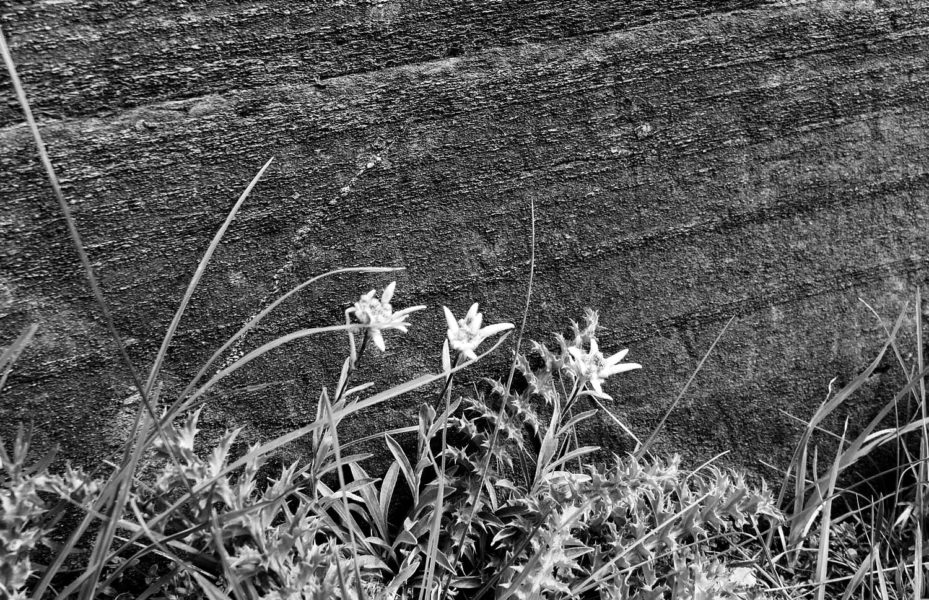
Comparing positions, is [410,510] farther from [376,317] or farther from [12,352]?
[12,352]

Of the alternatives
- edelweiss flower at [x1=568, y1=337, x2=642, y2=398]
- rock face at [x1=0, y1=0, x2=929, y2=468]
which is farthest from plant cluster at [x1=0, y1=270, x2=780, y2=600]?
rock face at [x1=0, y1=0, x2=929, y2=468]

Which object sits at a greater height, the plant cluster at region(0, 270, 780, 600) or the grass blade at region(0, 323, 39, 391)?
the grass blade at region(0, 323, 39, 391)

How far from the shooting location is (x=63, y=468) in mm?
1519

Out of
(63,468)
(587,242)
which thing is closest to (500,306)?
(587,242)

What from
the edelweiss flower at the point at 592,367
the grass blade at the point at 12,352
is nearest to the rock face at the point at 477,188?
Result: the grass blade at the point at 12,352

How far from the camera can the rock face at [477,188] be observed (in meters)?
1.42

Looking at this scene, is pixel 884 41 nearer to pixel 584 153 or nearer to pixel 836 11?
pixel 836 11

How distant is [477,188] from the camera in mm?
1641

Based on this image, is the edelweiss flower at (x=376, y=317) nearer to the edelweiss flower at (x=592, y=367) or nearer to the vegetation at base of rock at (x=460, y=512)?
the vegetation at base of rock at (x=460, y=512)

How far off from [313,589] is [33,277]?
0.85m

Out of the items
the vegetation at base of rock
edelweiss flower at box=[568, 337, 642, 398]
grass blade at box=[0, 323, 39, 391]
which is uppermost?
grass blade at box=[0, 323, 39, 391]

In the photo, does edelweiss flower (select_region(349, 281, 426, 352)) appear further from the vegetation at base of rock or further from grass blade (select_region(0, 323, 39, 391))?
grass blade (select_region(0, 323, 39, 391))

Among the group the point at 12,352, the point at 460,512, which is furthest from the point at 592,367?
the point at 12,352

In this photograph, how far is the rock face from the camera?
142cm
